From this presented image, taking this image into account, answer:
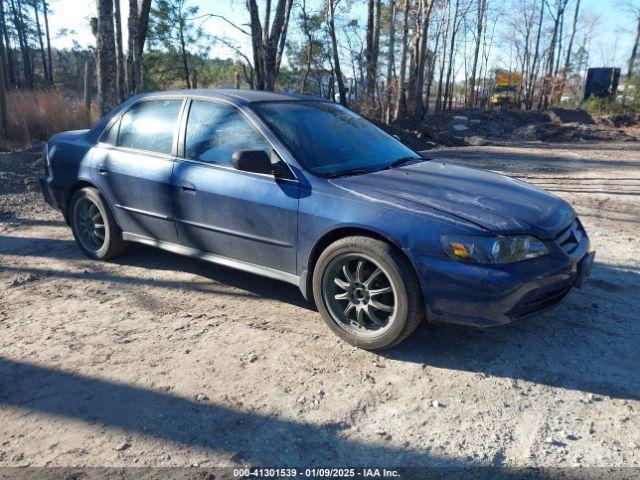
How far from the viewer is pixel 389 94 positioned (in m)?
19.4

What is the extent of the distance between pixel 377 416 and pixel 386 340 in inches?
24.5

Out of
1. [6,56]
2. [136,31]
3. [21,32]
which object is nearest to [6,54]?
[6,56]

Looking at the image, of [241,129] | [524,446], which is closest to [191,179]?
[241,129]

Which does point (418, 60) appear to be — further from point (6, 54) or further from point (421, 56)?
point (6, 54)

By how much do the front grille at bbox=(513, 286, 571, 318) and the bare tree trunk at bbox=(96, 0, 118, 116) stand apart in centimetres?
960

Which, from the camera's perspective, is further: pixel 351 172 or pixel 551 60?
pixel 551 60

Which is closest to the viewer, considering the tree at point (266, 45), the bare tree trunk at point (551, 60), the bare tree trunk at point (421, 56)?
the tree at point (266, 45)

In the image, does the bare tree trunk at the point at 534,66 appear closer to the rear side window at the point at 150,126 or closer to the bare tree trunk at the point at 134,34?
the bare tree trunk at the point at 134,34

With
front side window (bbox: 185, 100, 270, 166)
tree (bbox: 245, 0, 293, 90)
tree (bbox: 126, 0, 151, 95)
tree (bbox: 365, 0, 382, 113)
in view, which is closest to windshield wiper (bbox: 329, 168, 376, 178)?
A: front side window (bbox: 185, 100, 270, 166)

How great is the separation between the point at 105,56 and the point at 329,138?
7.68 metres

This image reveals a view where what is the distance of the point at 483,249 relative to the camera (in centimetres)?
299

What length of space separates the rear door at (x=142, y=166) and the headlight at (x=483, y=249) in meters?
2.42

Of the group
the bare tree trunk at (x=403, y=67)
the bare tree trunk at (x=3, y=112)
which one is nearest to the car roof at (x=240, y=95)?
the bare tree trunk at (x=3, y=112)

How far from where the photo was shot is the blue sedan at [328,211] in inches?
120
